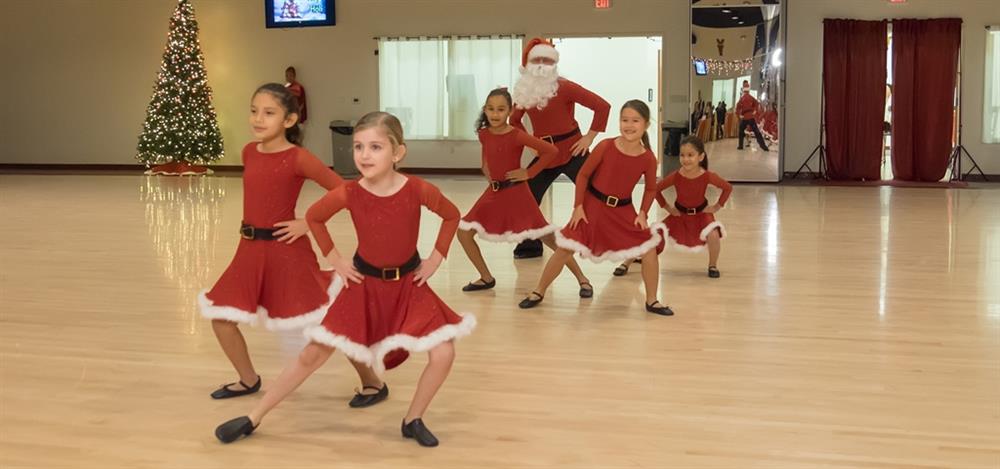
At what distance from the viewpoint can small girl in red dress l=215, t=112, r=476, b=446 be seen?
12.1ft

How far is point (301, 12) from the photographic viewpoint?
60.3ft

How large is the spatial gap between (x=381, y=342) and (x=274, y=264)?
0.72 meters

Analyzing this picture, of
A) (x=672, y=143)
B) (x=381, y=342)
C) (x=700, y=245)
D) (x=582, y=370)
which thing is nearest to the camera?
(x=381, y=342)

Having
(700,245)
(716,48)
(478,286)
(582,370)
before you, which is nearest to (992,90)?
(716,48)

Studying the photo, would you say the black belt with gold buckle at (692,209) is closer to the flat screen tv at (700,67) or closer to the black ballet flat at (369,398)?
the black ballet flat at (369,398)

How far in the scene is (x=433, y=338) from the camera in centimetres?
365

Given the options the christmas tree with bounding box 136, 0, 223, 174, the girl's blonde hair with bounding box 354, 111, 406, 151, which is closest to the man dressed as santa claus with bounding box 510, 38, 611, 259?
the girl's blonde hair with bounding box 354, 111, 406, 151

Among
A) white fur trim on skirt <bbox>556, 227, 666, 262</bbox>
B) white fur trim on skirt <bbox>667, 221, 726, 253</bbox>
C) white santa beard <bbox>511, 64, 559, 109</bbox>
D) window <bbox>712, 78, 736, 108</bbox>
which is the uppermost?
window <bbox>712, 78, 736, 108</bbox>

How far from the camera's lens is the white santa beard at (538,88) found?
24.6 ft

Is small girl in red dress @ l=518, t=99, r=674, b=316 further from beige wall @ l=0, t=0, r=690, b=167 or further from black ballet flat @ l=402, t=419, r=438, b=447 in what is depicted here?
beige wall @ l=0, t=0, r=690, b=167

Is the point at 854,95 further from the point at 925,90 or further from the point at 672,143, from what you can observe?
the point at 672,143

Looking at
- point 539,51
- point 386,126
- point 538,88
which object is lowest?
point 386,126

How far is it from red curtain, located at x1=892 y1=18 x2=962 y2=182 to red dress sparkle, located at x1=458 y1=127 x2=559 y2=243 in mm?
10892

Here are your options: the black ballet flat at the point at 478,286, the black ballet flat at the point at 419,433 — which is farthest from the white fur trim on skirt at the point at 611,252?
the black ballet flat at the point at 419,433
